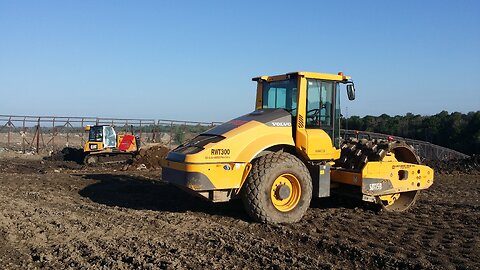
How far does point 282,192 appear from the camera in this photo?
7699 mm

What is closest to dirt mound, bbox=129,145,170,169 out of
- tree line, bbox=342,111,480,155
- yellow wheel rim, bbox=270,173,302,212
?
yellow wheel rim, bbox=270,173,302,212

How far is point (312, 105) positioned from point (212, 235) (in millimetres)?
3155

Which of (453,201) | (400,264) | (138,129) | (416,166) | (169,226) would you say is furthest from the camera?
(138,129)

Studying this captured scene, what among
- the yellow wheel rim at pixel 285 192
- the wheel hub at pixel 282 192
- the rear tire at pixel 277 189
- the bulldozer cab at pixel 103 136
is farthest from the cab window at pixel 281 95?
the bulldozer cab at pixel 103 136

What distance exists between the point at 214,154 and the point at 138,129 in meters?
30.4

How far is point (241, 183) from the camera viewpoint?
7.56 m

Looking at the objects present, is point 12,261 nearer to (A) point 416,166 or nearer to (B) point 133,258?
(B) point 133,258

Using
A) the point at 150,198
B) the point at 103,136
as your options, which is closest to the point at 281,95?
the point at 150,198

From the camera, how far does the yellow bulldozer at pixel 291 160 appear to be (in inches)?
293

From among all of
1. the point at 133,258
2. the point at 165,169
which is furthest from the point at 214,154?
the point at 133,258

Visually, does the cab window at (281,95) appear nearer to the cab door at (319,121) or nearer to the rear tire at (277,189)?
the cab door at (319,121)

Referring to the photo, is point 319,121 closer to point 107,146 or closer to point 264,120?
point 264,120

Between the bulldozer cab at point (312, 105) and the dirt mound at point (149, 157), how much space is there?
12.9 metres

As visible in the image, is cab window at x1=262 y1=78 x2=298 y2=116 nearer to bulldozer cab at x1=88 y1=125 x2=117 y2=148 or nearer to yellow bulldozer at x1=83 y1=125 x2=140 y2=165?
yellow bulldozer at x1=83 y1=125 x2=140 y2=165
